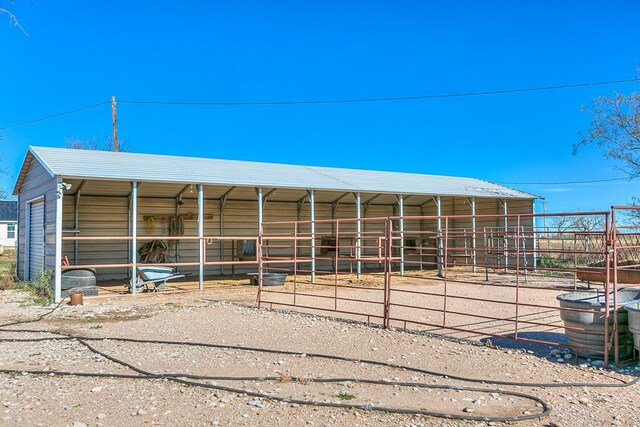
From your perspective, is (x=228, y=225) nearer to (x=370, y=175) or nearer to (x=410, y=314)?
(x=370, y=175)

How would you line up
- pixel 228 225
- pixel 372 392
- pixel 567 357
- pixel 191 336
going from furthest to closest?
1. pixel 228 225
2. pixel 191 336
3. pixel 567 357
4. pixel 372 392

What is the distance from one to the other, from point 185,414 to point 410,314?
5777 mm

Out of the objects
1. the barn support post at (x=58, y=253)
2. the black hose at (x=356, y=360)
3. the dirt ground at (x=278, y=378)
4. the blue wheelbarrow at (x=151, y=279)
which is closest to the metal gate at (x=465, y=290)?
the dirt ground at (x=278, y=378)

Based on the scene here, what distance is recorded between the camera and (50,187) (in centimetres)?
1220

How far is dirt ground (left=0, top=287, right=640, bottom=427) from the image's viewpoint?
4.05m

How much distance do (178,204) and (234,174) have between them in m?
2.46

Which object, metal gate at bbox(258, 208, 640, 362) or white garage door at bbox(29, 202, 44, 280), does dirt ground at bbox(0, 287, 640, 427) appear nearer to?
metal gate at bbox(258, 208, 640, 362)

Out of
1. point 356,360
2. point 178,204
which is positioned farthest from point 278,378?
point 178,204

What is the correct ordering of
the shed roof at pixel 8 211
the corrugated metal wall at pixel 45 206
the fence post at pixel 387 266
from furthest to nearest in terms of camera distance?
the shed roof at pixel 8 211
the corrugated metal wall at pixel 45 206
the fence post at pixel 387 266

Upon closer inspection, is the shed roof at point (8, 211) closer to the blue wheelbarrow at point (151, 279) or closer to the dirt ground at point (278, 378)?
the blue wheelbarrow at point (151, 279)

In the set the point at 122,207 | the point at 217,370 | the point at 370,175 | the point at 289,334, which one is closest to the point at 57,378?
the point at 217,370

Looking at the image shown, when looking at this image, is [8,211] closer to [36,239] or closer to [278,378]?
[36,239]

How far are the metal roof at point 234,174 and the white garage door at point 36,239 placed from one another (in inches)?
58.1

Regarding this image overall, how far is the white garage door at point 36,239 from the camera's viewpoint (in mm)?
13102
